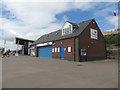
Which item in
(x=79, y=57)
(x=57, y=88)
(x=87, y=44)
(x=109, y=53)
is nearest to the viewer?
(x=57, y=88)

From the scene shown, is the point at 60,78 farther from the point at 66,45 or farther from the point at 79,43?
the point at 66,45

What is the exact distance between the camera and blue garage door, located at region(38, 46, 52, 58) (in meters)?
34.5

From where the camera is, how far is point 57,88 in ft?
23.9

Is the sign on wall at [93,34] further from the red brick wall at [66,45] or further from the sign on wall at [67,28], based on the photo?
the red brick wall at [66,45]

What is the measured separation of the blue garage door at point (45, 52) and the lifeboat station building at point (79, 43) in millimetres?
1100

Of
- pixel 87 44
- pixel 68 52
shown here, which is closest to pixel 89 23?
pixel 87 44

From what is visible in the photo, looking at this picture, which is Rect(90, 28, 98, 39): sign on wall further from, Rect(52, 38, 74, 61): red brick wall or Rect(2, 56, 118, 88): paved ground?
Rect(2, 56, 118, 88): paved ground

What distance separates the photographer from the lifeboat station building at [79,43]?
26047mm

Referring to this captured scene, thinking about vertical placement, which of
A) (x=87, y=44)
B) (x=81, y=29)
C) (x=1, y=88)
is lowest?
(x=1, y=88)

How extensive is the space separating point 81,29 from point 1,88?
842 inches

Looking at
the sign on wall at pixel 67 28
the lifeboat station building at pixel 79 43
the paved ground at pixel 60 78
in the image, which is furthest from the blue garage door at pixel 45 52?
the paved ground at pixel 60 78

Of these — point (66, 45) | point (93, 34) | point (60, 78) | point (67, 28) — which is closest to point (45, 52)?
point (67, 28)

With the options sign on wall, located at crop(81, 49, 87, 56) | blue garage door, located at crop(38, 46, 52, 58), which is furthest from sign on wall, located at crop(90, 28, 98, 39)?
blue garage door, located at crop(38, 46, 52, 58)

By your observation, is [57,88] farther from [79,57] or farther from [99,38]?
[99,38]
